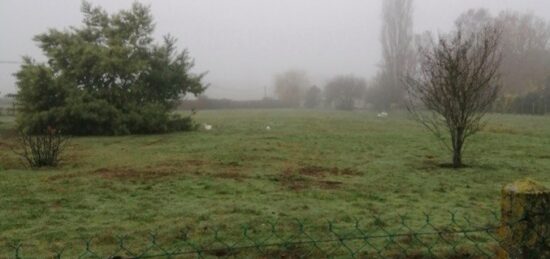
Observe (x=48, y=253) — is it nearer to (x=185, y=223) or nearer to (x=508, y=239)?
(x=185, y=223)

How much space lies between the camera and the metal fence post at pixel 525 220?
2.41 meters

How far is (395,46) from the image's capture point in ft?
154

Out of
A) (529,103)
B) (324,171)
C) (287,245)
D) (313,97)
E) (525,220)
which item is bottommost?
(324,171)

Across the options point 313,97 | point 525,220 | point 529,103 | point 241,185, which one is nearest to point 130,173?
point 241,185

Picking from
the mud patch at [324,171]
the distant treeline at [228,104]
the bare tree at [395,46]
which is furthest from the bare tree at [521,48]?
the mud patch at [324,171]

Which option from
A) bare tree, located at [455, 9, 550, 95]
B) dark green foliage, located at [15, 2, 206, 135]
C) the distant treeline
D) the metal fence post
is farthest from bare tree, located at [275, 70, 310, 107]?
the metal fence post

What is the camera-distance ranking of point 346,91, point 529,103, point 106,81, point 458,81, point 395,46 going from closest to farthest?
1. point 458,81
2. point 106,81
3. point 529,103
4. point 395,46
5. point 346,91

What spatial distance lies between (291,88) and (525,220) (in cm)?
6259

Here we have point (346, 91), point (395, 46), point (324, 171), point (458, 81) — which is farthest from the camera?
point (346, 91)

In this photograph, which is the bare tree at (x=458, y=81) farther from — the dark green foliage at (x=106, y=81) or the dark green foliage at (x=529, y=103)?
the dark green foliage at (x=529, y=103)

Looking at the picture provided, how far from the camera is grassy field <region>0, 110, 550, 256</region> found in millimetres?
5520

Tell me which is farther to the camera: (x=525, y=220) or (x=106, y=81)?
(x=106, y=81)

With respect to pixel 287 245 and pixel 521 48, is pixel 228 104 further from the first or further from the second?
pixel 287 245

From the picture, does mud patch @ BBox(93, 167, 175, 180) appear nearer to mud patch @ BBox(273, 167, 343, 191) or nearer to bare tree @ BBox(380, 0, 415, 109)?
mud patch @ BBox(273, 167, 343, 191)
